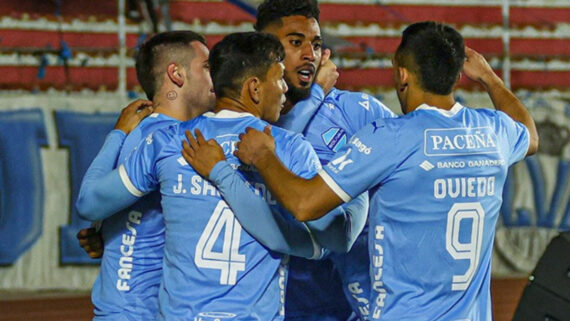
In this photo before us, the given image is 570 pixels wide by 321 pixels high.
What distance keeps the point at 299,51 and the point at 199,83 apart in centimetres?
54

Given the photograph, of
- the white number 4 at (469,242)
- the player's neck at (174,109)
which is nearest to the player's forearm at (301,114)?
the player's neck at (174,109)

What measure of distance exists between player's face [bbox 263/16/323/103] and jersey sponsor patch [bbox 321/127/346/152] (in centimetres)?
22

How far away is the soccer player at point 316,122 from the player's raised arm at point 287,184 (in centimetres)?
90

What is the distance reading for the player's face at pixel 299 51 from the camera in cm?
423

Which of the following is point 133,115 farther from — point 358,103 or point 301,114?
point 358,103

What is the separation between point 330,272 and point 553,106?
7454 mm

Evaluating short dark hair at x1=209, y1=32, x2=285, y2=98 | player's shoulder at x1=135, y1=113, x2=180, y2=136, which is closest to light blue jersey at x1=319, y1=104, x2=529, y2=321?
short dark hair at x1=209, y1=32, x2=285, y2=98

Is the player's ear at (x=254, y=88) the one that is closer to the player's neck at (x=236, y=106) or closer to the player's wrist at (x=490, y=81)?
the player's neck at (x=236, y=106)

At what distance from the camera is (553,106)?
36.6ft

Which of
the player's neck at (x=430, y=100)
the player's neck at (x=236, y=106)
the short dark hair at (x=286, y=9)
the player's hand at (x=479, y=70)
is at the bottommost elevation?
the player's neck at (x=236, y=106)

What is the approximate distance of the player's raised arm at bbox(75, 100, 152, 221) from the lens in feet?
11.7

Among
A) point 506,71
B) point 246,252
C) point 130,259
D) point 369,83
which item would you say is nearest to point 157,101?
point 130,259

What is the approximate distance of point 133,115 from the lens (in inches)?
160

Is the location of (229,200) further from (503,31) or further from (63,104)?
(503,31)
